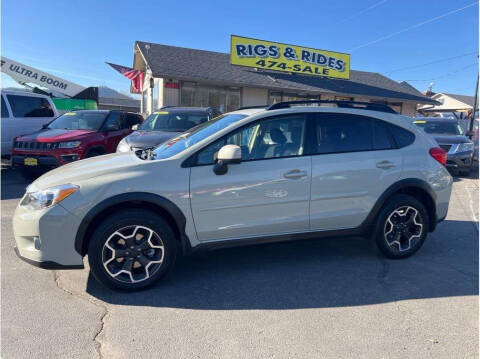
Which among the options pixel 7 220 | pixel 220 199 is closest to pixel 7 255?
pixel 7 220

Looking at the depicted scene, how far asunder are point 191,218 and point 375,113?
2.43m

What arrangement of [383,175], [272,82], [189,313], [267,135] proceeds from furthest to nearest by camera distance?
[272,82], [383,175], [267,135], [189,313]

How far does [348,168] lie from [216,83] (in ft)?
48.8

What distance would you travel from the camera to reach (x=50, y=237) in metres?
3.09

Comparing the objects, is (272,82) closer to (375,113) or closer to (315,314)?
(375,113)

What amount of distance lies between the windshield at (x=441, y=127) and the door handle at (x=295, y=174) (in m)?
9.61

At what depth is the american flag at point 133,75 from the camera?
20.8 m

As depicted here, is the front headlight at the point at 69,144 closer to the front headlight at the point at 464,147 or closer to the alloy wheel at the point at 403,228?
the alloy wheel at the point at 403,228

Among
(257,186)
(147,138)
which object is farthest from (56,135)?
(257,186)

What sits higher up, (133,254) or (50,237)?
(50,237)

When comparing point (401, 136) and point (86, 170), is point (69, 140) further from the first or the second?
point (401, 136)

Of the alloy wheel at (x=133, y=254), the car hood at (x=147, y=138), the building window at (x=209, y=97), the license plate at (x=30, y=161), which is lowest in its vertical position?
the alloy wheel at (x=133, y=254)

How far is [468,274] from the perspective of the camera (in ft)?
12.8

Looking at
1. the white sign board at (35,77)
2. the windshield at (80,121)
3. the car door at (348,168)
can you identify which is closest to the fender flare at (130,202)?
the car door at (348,168)
